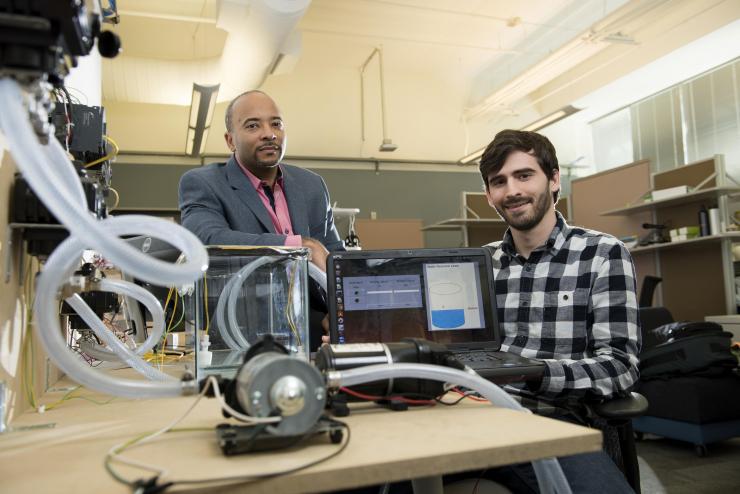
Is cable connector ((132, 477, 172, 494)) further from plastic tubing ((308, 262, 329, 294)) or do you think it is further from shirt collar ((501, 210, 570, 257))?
shirt collar ((501, 210, 570, 257))

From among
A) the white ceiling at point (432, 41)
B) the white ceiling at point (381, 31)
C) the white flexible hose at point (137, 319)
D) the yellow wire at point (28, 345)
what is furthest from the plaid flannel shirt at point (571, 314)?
the white ceiling at point (381, 31)

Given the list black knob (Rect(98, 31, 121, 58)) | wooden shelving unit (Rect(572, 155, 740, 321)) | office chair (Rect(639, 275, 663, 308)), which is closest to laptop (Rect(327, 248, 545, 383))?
black knob (Rect(98, 31, 121, 58))

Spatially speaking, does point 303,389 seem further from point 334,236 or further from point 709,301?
point 709,301

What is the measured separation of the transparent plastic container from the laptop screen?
0.13 m

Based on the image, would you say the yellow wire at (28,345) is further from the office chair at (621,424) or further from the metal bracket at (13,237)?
the office chair at (621,424)

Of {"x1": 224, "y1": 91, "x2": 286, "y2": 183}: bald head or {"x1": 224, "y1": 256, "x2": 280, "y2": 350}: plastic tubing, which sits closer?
{"x1": 224, "y1": 256, "x2": 280, "y2": 350}: plastic tubing

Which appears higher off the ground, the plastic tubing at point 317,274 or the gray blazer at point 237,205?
the gray blazer at point 237,205

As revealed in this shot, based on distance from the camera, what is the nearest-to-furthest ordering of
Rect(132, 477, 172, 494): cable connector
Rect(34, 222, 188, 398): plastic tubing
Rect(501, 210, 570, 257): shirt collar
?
Rect(132, 477, 172, 494): cable connector → Rect(34, 222, 188, 398): plastic tubing → Rect(501, 210, 570, 257): shirt collar

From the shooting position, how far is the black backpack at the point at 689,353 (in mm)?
2994

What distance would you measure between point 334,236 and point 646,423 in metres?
2.45

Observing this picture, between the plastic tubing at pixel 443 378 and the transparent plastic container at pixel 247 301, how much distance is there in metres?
0.53

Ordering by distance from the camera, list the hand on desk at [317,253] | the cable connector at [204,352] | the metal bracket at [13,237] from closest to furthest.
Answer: the metal bracket at [13,237]
the cable connector at [204,352]
the hand on desk at [317,253]

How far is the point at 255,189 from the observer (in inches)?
68.7

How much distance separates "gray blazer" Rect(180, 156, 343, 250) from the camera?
158 cm
